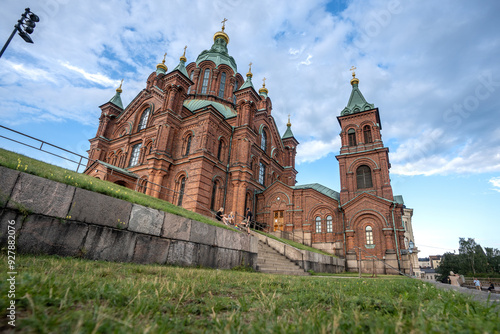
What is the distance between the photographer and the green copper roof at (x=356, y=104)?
91.6 ft

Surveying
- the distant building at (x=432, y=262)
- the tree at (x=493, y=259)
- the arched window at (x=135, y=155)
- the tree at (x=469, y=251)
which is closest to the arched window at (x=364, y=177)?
the arched window at (x=135, y=155)

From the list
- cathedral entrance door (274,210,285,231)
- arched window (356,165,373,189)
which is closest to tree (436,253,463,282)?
arched window (356,165,373,189)

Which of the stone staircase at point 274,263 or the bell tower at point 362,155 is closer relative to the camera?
the stone staircase at point 274,263

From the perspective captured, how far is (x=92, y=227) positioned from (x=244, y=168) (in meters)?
17.8

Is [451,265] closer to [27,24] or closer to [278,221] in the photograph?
[278,221]

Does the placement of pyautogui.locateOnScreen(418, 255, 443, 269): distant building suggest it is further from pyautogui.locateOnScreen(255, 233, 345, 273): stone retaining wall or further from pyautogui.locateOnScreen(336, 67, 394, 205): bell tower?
pyautogui.locateOnScreen(255, 233, 345, 273): stone retaining wall

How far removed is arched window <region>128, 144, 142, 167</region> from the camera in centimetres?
2505

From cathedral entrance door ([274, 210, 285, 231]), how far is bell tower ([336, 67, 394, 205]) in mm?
6081

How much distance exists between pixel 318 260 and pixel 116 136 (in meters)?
Result: 24.7

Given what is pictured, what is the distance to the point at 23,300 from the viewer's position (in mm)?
1799

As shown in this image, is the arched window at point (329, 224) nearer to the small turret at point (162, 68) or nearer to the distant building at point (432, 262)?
the small turret at point (162, 68)

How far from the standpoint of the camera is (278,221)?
990 inches

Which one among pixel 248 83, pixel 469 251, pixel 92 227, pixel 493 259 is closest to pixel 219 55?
pixel 248 83

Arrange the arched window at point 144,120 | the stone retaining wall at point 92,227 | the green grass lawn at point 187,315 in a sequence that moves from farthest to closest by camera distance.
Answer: the arched window at point 144,120
the stone retaining wall at point 92,227
the green grass lawn at point 187,315
